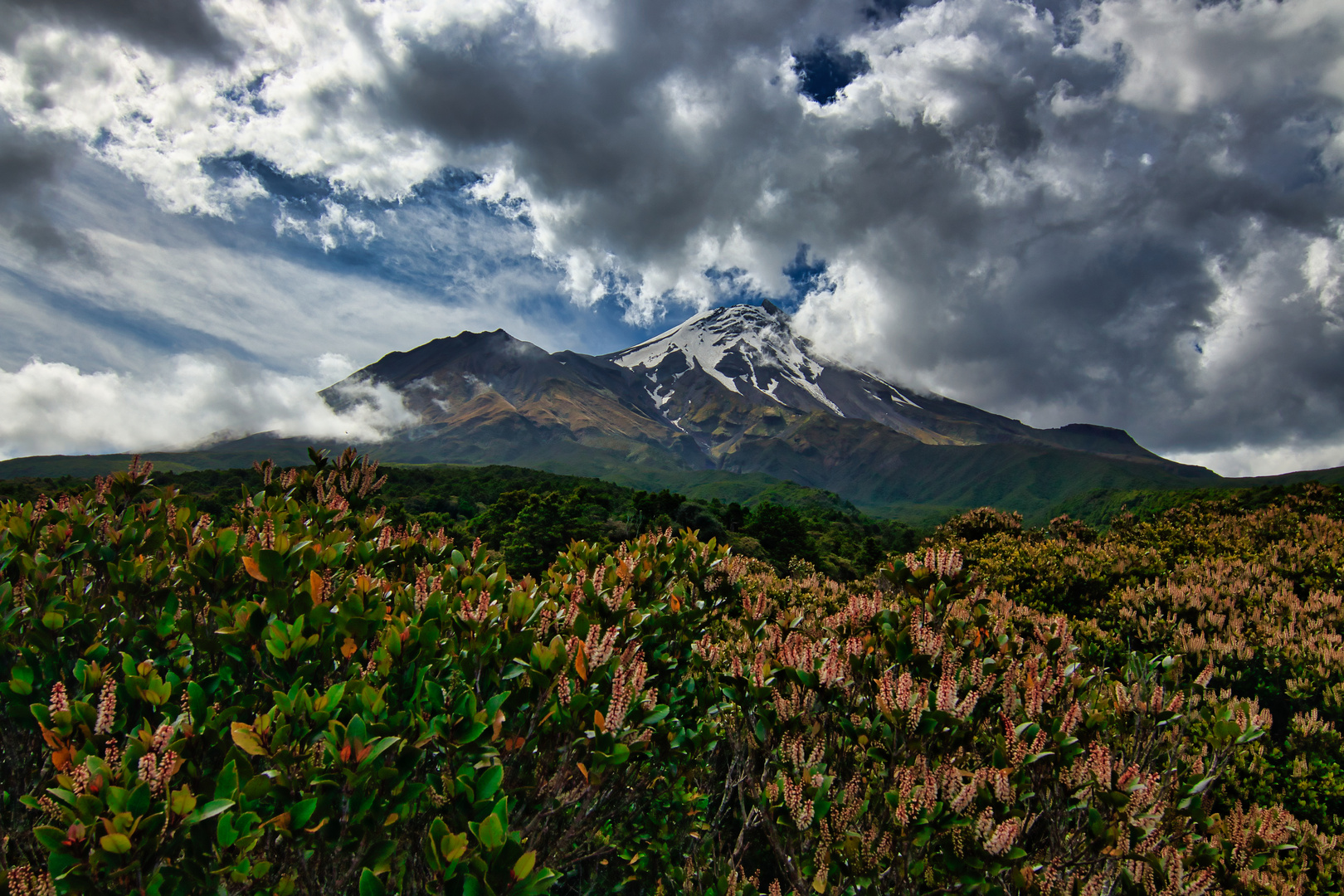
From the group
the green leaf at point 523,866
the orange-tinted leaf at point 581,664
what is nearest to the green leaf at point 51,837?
the green leaf at point 523,866

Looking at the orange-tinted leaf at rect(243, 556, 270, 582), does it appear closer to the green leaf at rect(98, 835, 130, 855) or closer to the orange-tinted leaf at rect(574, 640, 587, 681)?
the green leaf at rect(98, 835, 130, 855)

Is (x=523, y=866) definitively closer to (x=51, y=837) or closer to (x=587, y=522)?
(x=51, y=837)

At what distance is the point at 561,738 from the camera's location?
294 cm

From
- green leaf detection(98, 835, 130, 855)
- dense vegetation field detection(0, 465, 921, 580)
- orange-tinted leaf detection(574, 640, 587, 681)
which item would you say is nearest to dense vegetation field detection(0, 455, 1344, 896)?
green leaf detection(98, 835, 130, 855)

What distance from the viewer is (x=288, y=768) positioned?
228 centimetres

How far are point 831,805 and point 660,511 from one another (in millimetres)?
57497

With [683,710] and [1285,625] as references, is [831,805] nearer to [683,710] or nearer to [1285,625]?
[683,710]

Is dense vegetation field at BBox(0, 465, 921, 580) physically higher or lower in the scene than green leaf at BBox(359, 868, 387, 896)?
lower

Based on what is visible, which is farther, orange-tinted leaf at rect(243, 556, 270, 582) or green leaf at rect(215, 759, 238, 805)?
orange-tinted leaf at rect(243, 556, 270, 582)

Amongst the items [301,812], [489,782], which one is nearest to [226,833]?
[301,812]

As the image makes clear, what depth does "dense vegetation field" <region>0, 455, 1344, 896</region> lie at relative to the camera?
2.21 meters

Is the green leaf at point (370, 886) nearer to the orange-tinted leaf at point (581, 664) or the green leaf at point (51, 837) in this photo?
the green leaf at point (51, 837)

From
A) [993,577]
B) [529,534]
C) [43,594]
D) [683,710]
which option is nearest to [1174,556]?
[993,577]

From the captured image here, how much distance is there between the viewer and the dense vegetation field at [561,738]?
7.25 feet
